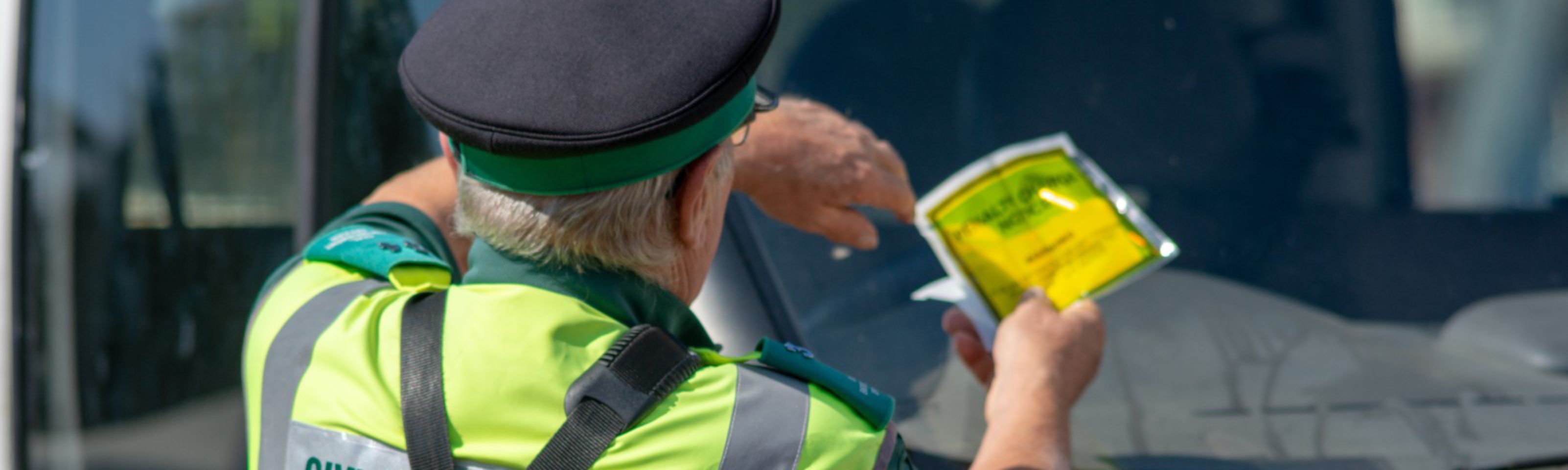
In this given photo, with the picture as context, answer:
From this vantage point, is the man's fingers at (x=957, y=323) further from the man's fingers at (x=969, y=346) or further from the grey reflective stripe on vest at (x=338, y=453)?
the grey reflective stripe on vest at (x=338, y=453)

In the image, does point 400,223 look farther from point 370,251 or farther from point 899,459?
point 899,459

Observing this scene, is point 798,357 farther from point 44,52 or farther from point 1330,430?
point 44,52

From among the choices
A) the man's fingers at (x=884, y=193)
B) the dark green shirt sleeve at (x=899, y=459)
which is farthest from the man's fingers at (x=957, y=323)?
the dark green shirt sleeve at (x=899, y=459)

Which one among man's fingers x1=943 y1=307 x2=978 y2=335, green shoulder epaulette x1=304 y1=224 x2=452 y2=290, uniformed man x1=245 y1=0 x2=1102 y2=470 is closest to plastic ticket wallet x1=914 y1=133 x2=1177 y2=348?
man's fingers x1=943 y1=307 x2=978 y2=335

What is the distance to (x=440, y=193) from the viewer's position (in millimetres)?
1631

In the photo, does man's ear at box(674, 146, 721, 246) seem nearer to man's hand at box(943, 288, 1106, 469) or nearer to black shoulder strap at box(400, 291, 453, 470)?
black shoulder strap at box(400, 291, 453, 470)

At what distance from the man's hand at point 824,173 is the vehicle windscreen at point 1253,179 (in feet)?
0.33

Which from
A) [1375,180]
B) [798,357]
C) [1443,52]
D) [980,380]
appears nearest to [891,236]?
[980,380]

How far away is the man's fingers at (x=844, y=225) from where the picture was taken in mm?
1435

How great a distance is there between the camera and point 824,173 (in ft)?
4.66

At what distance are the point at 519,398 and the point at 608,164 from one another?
20 cm

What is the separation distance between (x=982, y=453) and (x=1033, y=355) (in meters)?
0.12

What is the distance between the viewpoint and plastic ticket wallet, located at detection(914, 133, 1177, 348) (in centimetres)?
132

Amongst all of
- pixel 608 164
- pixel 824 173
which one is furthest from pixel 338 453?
pixel 824 173
